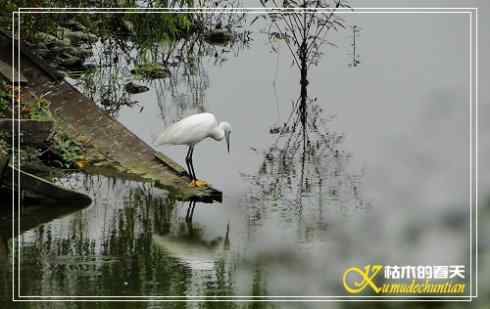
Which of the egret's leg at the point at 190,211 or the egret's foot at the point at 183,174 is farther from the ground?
the egret's foot at the point at 183,174

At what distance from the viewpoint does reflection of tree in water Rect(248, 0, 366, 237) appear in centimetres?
491

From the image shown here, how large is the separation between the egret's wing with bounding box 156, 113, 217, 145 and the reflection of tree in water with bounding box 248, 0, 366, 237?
434mm

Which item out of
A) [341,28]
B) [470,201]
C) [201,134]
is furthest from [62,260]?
[341,28]

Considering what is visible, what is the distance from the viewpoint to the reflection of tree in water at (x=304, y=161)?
4914 mm

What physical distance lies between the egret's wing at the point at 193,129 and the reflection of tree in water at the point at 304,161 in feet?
1.42

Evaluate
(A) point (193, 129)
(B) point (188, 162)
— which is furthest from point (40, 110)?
(A) point (193, 129)

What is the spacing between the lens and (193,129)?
4871 millimetres

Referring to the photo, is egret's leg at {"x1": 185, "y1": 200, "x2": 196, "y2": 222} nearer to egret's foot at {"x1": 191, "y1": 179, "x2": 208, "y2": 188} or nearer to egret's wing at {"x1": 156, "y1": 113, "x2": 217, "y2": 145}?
egret's foot at {"x1": 191, "y1": 179, "x2": 208, "y2": 188}

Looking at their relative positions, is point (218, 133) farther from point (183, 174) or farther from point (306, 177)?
point (306, 177)

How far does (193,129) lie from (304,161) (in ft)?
2.82

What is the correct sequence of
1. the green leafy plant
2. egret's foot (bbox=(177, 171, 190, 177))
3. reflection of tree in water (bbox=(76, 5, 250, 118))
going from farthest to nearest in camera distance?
reflection of tree in water (bbox=(76, 5, 250, 118)), the green leafy plant, egret's foot (bbox=(177, 171, 190, 177))

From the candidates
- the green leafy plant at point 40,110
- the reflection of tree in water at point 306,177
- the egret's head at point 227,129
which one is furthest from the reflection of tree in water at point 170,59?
the egret's head at point 227,129

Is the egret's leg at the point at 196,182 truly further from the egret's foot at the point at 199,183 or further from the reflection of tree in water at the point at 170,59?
the reflection of tree in water at the point at 170,59

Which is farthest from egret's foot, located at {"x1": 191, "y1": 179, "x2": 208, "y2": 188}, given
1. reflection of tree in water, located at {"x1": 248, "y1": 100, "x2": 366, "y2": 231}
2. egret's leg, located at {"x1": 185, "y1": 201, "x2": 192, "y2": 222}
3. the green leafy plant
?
the green leafy plant
